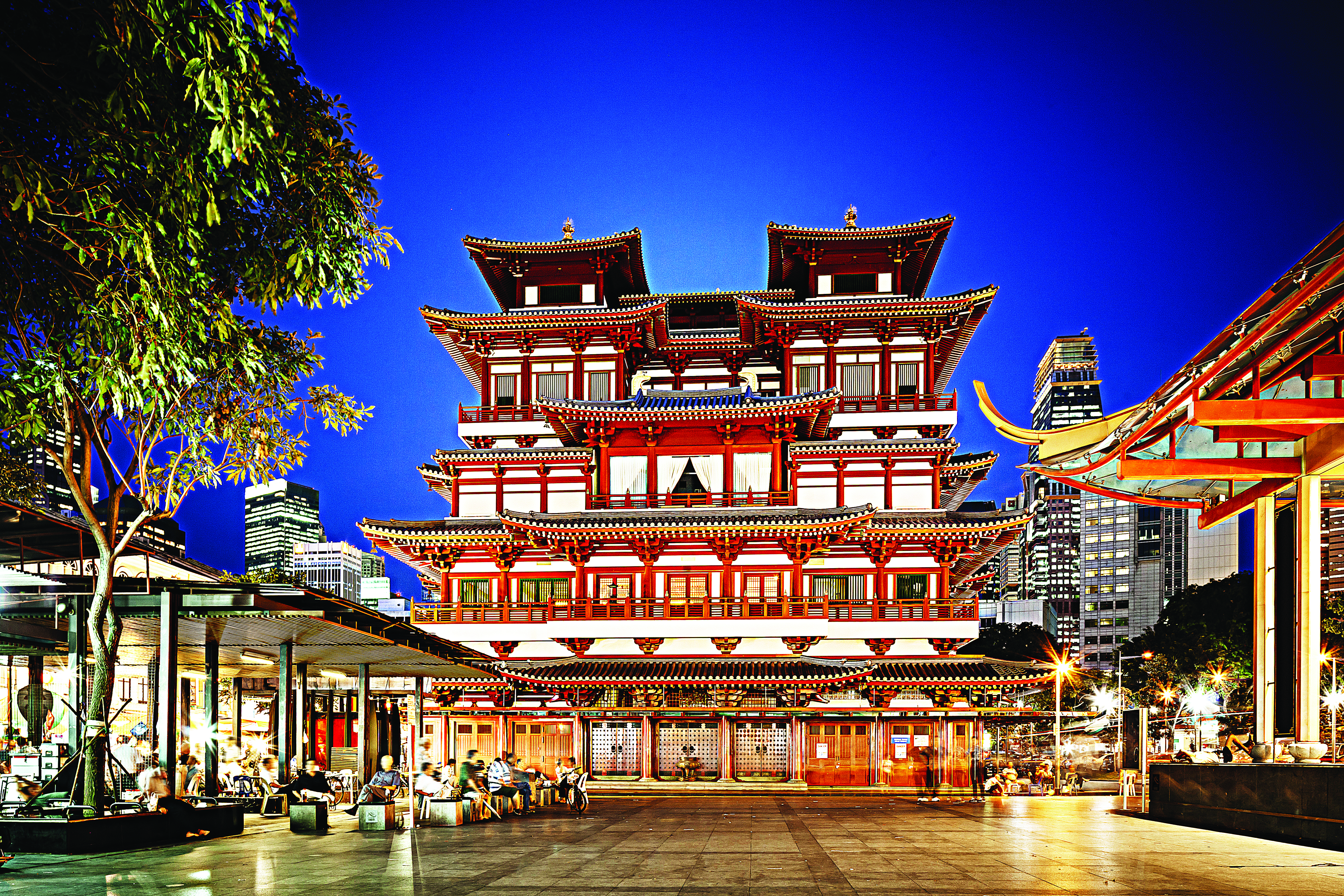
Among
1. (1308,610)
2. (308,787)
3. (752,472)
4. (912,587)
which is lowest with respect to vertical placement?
(308,787)

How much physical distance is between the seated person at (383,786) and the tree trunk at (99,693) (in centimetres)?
460

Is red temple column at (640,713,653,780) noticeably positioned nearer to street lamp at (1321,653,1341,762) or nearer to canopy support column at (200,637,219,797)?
canopy support column at (200,637,219,797)

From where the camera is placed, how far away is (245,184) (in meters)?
7.97

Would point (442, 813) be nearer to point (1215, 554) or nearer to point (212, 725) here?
point (212, 725)

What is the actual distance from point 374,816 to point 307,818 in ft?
3.43

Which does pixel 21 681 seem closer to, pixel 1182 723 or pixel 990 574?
pixel 990 574

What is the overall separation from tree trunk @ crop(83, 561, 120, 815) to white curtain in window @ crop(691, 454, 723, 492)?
84.2 ft

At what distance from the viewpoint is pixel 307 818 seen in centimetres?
1585

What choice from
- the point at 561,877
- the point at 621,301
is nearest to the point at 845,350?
the point at 621,301

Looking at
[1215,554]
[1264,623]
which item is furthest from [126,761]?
[1215,554]

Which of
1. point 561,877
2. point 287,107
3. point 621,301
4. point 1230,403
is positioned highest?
point 621,301

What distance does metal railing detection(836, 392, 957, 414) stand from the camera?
37.1 m

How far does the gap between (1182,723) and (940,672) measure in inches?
837

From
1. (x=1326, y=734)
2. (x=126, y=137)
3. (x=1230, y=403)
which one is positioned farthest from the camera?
(x=1326, y=734)
